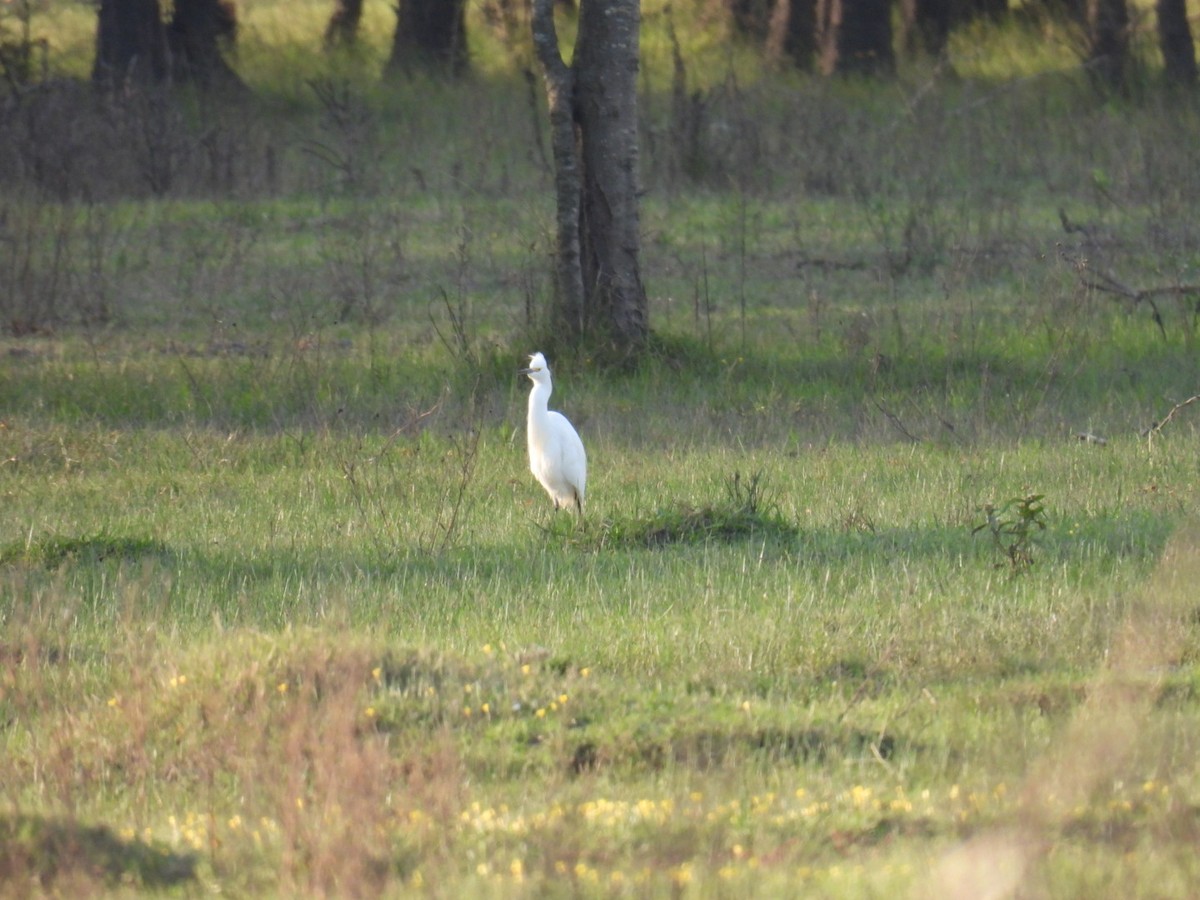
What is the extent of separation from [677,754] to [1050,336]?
26.1 ft

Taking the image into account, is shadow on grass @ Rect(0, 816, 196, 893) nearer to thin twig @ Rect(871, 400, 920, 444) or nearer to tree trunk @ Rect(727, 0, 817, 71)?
thin twig @ Rect(871, 400, 920, 444)

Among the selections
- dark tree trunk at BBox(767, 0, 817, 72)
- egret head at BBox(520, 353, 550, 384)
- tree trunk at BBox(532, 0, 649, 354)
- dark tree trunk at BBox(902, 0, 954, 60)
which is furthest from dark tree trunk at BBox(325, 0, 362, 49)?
egret head at BBox(520, 353, 550, 384)

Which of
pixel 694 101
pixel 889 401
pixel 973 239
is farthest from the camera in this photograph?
pixel 694 101

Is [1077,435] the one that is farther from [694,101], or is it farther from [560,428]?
[694,101]

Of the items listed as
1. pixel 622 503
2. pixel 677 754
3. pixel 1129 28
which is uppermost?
pixel 1129 28

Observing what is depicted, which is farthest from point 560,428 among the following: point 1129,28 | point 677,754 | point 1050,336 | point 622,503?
point 1129,28

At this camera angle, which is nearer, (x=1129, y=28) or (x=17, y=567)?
(x=17, y=567)

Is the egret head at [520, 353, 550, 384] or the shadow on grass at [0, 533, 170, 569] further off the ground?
the egret head at [520, 353, 550, 384]

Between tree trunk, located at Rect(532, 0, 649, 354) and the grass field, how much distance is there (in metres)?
0.33

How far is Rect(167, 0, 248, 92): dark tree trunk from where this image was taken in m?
23.3

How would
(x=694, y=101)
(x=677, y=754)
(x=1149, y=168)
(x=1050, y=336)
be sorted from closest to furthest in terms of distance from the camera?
1. (x=677, y=754)
2. (x=1050, y=336)
3. (x=1149, y=168)
4. (x=694, y=101)

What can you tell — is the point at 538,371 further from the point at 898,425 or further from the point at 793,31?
the point at 793,31

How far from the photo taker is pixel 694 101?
18.3 m

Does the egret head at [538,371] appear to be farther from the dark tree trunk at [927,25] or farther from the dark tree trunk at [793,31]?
the dark tree trunk at [927,25]
